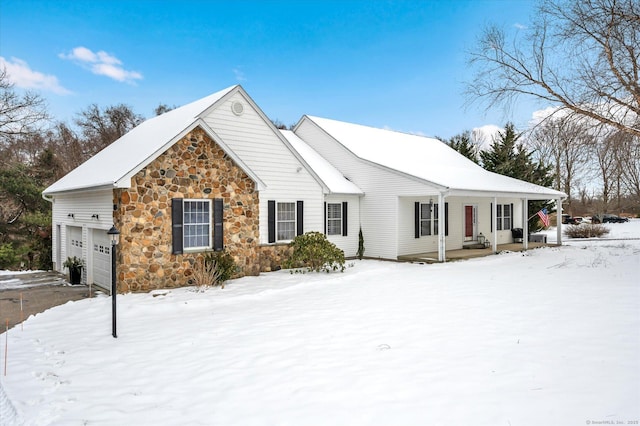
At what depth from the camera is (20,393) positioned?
4660mm

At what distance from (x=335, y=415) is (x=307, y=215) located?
10992 millimetres

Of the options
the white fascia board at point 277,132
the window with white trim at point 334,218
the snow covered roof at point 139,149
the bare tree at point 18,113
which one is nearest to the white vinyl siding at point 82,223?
the snow covered roof at point 139,149

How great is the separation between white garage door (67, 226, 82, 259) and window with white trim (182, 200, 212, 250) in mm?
4215

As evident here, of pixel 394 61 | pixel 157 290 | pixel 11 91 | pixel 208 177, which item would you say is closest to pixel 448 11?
pixel 394 61

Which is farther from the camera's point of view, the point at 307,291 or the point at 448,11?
the point at 448,11

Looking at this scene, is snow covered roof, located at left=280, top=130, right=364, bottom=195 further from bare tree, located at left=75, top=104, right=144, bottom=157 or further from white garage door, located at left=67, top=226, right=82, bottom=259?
bare tree, located at left=75, top=104, right=144, bottom=157

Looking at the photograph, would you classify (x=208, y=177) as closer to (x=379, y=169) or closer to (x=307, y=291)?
(x=307, y=291)

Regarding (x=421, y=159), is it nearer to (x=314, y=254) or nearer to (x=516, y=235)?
(x=516, y=235)

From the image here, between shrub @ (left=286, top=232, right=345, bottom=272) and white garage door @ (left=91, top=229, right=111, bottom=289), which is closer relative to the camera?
white garage door @ (left=91, top=229, right=111, bottom=289)

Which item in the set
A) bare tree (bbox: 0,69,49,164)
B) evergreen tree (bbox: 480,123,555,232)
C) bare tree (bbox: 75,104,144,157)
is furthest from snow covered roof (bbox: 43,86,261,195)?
evergreen tree (bbox: 480,123,555,232)

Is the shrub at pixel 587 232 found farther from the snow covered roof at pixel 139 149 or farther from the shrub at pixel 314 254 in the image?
the snow covered roof at pixel 139 149

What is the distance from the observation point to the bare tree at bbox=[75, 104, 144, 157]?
3178 centimetres

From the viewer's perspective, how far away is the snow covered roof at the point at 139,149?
987 centimetres

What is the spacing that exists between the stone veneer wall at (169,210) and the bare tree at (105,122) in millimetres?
24296
